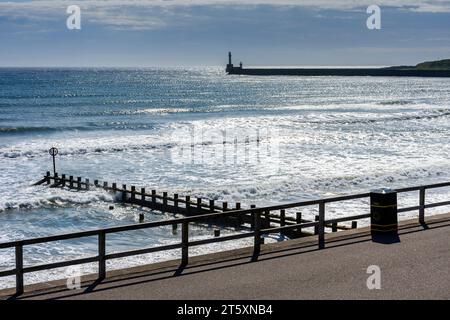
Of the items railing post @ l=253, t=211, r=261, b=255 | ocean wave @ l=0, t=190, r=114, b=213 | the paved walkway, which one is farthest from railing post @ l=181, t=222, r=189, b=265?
ocean wave @ l=0, t=190, r=114, b=213

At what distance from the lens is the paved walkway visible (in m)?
10.6

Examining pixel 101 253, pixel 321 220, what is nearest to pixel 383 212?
pixel 321 220

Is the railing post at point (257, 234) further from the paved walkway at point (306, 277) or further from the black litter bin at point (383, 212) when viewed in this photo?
the black litter bin at point (383, 212)

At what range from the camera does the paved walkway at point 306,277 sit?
10625 mm

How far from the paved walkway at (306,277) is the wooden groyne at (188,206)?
6498 millimetres

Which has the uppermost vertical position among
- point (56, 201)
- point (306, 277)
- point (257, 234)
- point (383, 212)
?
point (383, 212)

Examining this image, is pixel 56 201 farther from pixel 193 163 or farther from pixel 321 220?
pixel 321 220

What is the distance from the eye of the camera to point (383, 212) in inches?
577

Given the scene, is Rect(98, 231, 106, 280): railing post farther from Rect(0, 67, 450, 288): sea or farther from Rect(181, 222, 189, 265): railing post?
Rect(0, 67, 450, 288): sea

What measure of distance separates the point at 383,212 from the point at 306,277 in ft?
12.4

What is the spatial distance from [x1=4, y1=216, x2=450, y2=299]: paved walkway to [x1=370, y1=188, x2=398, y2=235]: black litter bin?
676mm

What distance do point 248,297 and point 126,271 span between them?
2517 mm
